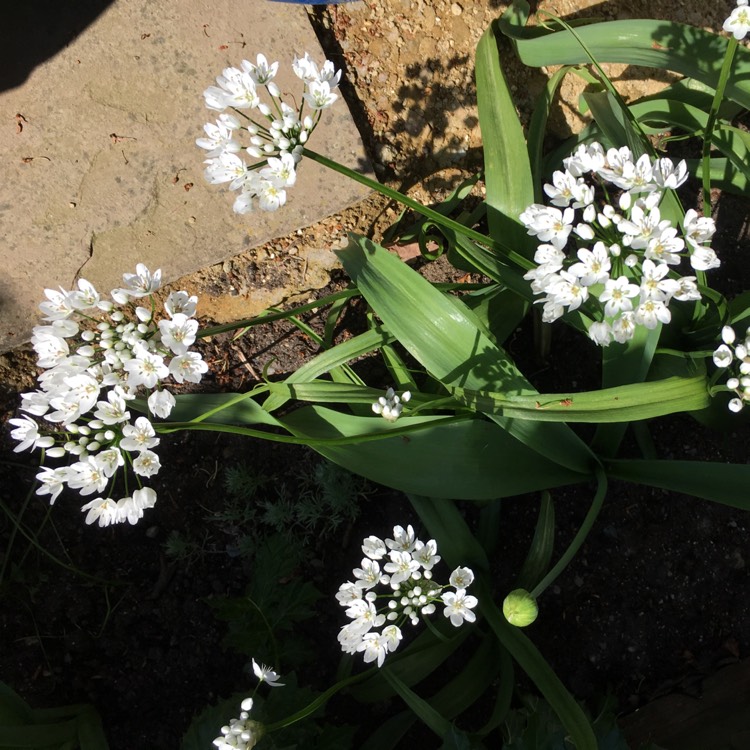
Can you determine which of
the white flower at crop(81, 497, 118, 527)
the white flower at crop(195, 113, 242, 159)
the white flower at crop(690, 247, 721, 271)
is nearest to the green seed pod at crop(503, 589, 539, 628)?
the white flower at crop(690, 247, 721, 271)

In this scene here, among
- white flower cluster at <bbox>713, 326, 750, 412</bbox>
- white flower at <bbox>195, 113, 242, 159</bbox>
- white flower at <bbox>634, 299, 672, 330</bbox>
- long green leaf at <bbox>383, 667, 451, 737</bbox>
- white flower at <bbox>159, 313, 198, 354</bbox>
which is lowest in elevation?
long green leaf at <bbox>383, 667, 451, 737</bbox>

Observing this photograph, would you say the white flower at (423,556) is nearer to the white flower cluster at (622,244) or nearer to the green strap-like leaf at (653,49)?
the white flower cluster at (622,244)

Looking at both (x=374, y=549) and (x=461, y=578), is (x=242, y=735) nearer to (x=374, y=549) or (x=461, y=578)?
(x=374, y=549)

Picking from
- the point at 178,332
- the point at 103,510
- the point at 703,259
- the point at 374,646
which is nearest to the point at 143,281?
the point at 178,332

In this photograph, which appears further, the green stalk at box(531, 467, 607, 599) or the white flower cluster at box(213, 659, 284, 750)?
the green stalk at box(531, 467, 607, 599)

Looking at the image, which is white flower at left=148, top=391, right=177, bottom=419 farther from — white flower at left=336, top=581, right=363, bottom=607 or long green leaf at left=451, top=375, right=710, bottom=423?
long green leaf at left=451, top=375, right=710, bottom=423

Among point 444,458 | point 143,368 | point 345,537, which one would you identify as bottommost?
point 345,537
